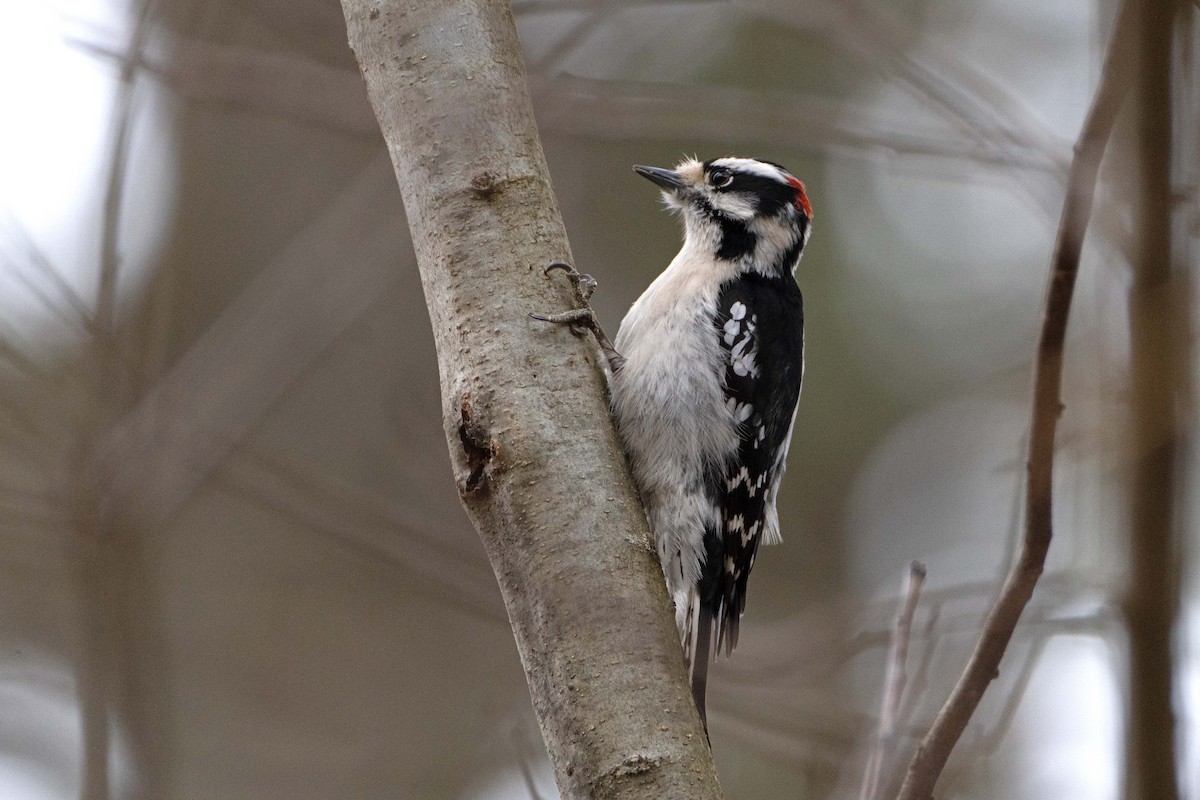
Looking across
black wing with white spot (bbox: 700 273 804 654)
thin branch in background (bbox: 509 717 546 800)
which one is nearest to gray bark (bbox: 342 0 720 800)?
thin branch in background (bbox: 509 717 546 800)

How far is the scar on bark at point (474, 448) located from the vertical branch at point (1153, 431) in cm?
116

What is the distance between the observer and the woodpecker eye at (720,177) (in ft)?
14.4

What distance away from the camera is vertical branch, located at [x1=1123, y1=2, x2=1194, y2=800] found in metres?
1.29

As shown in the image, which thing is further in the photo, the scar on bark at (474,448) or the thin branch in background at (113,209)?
the thin branch in background at (113,209)

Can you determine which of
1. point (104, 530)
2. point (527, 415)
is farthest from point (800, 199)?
point (104, 530)

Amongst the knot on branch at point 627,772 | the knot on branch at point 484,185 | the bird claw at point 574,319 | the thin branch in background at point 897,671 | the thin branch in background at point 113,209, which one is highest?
the thin branch in background at point 113,209

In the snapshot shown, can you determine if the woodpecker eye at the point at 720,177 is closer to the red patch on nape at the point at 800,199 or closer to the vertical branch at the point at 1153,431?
the red patch on nape at the point at 800,199

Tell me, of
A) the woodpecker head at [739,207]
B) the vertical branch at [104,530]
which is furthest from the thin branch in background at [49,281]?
the woodpecker head at [739,207]

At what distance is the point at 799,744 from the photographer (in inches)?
137

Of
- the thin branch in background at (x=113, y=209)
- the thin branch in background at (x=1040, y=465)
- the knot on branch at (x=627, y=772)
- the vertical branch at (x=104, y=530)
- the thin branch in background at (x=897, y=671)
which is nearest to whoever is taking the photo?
the thin branch in background at (x=1040, y=465)

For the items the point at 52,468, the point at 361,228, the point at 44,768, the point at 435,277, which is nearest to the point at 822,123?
the point at 435,277

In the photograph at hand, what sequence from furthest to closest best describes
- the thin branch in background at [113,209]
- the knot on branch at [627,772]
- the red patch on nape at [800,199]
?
the red patch on nape at [800,199]
the thin branch in background at [113,209]
the knot on branch at [627,772]

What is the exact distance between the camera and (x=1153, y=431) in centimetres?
142

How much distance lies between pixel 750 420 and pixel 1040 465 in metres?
1.96
